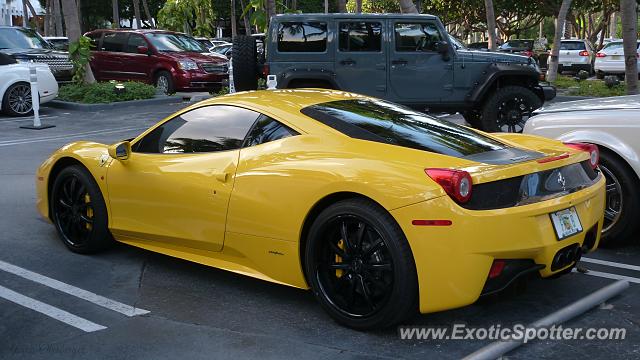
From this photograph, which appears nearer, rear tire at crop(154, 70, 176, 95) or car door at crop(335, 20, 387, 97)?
car door at crop(335, 20, 387, 97)

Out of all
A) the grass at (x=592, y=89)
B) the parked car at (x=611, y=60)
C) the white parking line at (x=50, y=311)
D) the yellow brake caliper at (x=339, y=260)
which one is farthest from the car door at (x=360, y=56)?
the parked car at (x=611, y=60)

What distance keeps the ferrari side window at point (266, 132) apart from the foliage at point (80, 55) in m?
14.1

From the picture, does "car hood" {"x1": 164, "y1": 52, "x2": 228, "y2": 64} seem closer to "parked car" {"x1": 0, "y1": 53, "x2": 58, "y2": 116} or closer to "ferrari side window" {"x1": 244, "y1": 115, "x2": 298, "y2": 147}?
"parked car" {"x1": 0, "y1": 53, "x2": 58, "y2": 116}

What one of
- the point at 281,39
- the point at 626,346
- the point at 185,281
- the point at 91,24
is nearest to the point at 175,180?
the point at 185,281

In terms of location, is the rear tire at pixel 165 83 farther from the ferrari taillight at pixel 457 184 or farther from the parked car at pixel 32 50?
the ferrari taillight at pixel 457 184

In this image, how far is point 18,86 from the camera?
15.4m

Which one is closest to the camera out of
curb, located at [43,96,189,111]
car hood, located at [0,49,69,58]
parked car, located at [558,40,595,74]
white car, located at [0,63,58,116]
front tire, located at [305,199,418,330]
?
front tire, located at [305,199,418,330]

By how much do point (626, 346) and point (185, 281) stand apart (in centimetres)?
284

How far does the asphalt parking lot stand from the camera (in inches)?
157

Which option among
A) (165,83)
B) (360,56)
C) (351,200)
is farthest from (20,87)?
(351,200)

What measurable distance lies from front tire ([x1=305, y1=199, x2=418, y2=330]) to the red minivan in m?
14.9

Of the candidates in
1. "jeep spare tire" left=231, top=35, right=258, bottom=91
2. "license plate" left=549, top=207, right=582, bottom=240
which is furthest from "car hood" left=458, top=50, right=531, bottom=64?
"license plate" left=549, top=207, right=582, bottom=240

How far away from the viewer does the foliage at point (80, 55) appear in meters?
17.7

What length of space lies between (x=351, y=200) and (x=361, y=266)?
14.7 inches
